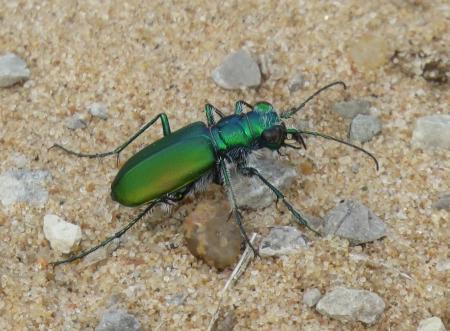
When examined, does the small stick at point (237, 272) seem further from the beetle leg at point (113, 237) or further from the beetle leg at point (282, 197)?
the beetle leg at point (113, 237)

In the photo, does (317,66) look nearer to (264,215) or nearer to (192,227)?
(264,215)

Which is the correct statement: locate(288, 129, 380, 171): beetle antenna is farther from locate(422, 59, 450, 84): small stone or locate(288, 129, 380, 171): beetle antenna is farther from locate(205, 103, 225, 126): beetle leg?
locate(422, 59, 450, 84): small stone

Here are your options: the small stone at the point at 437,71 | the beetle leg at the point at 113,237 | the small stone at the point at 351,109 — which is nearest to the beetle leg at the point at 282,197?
the beetle leg at the point at 113,237

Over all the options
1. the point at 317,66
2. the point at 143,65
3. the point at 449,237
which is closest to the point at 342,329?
the point at 449,237

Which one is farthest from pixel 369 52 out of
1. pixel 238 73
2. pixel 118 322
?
pixel 118 322

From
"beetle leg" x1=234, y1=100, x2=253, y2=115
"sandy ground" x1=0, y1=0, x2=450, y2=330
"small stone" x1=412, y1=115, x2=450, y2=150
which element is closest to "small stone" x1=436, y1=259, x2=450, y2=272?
"sandy ground" x1=0, y1=0, x2=450, y2=330

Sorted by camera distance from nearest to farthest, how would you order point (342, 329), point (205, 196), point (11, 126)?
point (342, 329), point (205, 196), point (11, 126)

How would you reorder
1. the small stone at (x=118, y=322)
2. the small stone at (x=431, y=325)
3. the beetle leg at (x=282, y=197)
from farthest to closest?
the beetle leg at (x=282, y=197), the small stone at (x=118, y=322), the small stone at (x=431, y=325)
